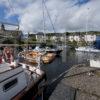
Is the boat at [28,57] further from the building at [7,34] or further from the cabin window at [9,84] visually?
the cabin window at [9,84]

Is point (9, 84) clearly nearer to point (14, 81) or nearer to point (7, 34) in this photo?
point (14, 81)

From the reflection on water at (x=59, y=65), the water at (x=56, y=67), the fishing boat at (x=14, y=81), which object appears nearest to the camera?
the fishing boat at (x=14, y=81)

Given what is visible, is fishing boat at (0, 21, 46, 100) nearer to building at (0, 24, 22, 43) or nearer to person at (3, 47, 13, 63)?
person at (3, 47, 13, 63)

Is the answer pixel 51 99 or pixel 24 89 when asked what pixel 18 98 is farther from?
pixel 51 99

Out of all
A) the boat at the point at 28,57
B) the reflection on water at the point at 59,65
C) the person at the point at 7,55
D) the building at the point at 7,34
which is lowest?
the reflection on water at the point at 59,65

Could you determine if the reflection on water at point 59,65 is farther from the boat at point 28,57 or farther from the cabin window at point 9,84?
the cabin window at point 9,84

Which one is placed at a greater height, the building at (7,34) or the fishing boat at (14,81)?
the building at (7,34)

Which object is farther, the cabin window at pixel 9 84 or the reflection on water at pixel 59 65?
the reflection on water at pixel 59 65

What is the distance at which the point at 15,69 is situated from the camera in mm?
11250

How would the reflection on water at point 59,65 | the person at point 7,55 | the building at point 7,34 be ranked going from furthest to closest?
the reflection on water at point 59,65, the building at point 7,34, the person at point 7,55

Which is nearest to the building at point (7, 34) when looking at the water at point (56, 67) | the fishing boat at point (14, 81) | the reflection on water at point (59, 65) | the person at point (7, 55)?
the fishing boat at point (14, 81)

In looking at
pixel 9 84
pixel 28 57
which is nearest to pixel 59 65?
pixel 28 57

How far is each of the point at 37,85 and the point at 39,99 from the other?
3.72 feet

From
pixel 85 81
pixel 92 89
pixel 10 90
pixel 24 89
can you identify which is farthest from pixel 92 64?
pixel 10 90
